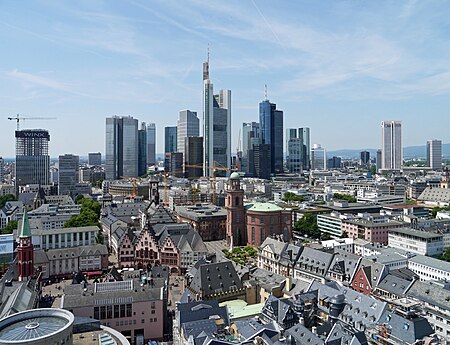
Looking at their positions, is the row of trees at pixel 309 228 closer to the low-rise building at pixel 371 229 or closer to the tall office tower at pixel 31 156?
the low-rise building at pixel 371 229

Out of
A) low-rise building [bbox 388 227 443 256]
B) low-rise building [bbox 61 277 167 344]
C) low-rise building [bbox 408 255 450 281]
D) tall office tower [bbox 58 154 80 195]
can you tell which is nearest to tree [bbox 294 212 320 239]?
low-rise building [bbox 388 227 443 256]

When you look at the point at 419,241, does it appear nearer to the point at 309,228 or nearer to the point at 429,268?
the point at 429,268

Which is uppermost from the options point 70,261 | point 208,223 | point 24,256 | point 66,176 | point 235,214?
point 66,176

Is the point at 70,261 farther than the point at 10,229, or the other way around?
the point at 10,229

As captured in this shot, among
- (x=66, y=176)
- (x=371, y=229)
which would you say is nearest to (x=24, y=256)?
(x=371, y=229)

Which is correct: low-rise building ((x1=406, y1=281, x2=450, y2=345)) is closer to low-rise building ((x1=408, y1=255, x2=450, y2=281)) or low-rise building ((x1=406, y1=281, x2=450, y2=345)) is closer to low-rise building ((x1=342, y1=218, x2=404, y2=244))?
low-rise building ((x1=408, y1=255, x2=450, y2=281))

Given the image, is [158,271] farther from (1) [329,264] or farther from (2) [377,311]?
(2) [377,311]

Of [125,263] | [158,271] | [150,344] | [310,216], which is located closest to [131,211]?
[125,263]
